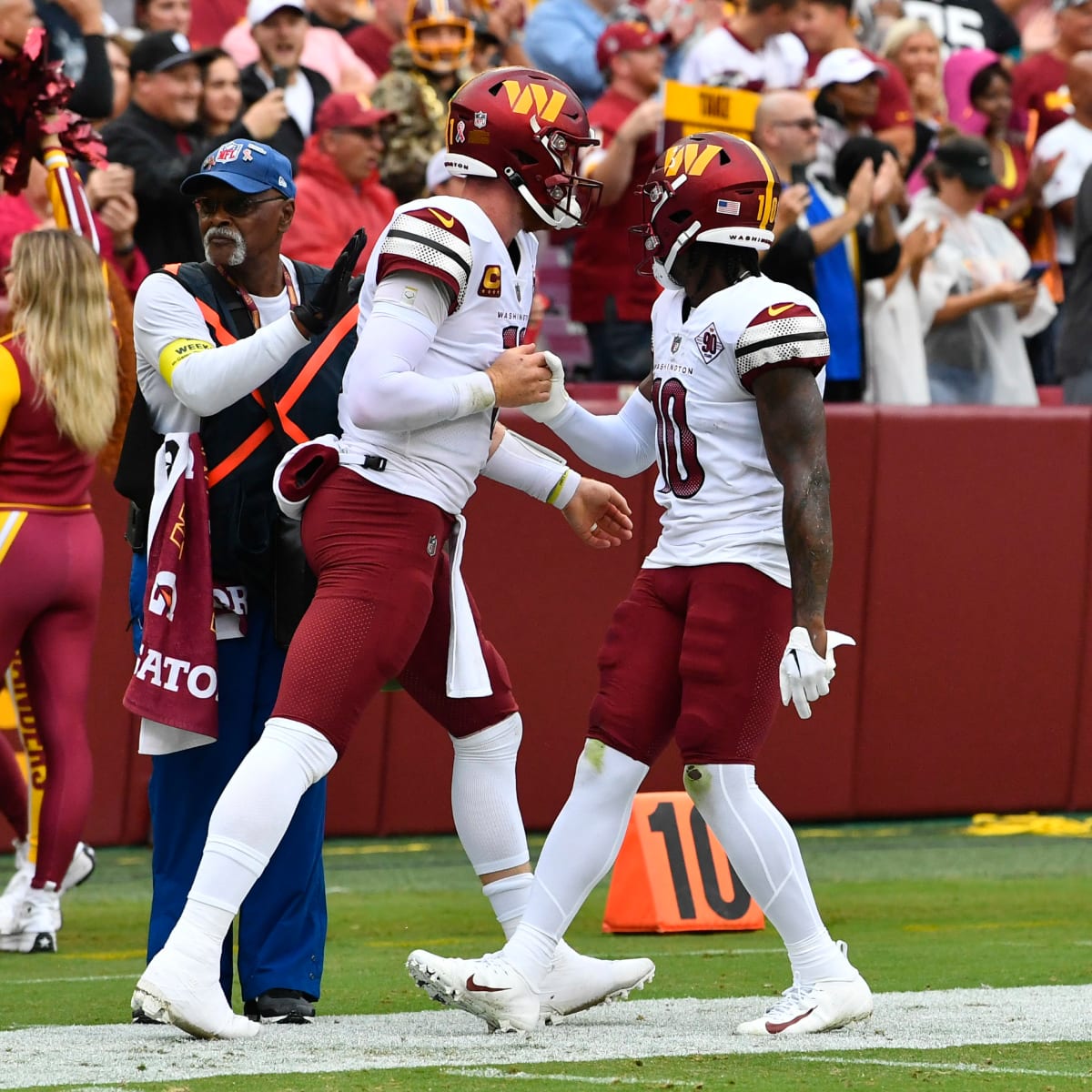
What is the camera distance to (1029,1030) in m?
4.65

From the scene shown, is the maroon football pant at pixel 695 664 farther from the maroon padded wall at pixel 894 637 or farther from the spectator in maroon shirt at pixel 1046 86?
the spectator in maroon shirt at pixel 1046 86

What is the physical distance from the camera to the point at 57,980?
5906mm

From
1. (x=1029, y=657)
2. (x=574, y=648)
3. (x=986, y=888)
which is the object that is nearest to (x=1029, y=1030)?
(x=986, y=888)

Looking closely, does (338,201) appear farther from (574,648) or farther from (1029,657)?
(1029,657)

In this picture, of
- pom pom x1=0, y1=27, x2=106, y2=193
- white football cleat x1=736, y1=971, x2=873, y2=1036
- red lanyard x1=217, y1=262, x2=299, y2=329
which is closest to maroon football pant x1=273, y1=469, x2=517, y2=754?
red lanyard x1=217, y1=262, x2=299, y2=329

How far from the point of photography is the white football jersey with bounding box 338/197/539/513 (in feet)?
14.7

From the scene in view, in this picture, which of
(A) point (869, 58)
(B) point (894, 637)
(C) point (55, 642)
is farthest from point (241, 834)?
(A) point (869, 58)

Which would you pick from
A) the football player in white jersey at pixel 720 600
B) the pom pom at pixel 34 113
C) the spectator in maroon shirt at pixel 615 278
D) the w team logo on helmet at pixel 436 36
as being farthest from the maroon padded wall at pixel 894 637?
the football player in white jersey at pixel 720 600

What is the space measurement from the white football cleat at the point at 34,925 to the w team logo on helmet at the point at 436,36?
5.45 metres

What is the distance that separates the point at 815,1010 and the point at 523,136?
1951 mm

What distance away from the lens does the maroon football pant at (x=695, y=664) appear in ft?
15.1

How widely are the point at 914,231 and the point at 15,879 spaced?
18.4ft

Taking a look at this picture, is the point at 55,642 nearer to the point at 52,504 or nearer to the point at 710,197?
the point at 52,504

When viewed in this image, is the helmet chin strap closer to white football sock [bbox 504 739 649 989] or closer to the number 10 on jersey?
white football sock [bbox 504 739 649 989]
